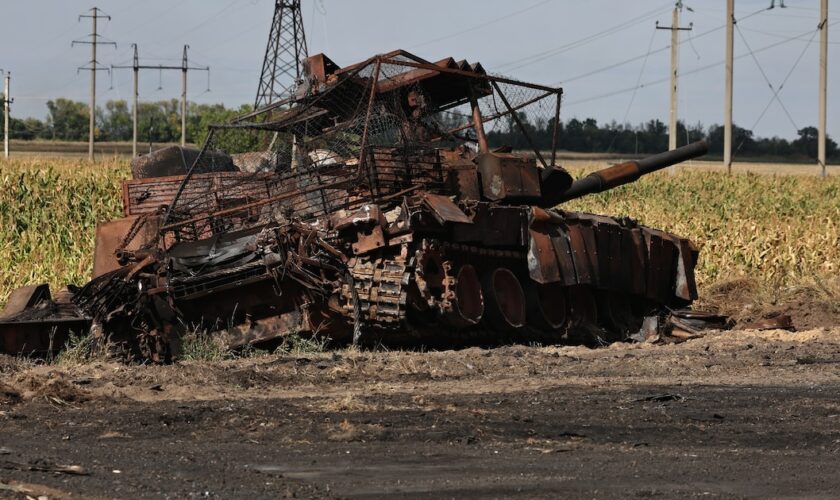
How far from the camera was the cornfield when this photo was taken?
2034 centimetres

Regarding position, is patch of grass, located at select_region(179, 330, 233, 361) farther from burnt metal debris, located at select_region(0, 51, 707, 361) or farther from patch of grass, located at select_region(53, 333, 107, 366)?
patch of grass, located at select_region(53, 333, 107, 366)

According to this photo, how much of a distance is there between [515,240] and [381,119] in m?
2.01

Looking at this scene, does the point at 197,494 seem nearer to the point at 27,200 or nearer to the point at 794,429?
the point at 794,429

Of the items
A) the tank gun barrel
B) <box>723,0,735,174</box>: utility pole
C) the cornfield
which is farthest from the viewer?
<box>723,0,735,174</box>: utility pole

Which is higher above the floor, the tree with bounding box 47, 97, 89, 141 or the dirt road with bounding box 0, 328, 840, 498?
the tree with bounding box 47, 97, 89, 141

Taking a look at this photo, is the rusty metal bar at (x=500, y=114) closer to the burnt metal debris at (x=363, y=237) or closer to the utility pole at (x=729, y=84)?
the burnt metal debris at (x=363, y=237)

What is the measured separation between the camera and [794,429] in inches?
301

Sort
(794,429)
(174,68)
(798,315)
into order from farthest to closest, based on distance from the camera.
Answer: (174,68) → (798,315) → (794,429)

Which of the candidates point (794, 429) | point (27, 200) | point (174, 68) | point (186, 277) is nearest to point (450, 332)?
point (186, 277)

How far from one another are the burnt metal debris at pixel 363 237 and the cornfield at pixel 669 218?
418 cm

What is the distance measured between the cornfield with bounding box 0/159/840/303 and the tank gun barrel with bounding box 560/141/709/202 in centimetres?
239

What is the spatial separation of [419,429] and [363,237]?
5446 mm

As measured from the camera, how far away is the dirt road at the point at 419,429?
589 centimetres

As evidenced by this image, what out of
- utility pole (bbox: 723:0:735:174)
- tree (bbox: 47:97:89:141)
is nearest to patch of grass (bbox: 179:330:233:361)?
utility pole (bbox: 723:0:735:174)
